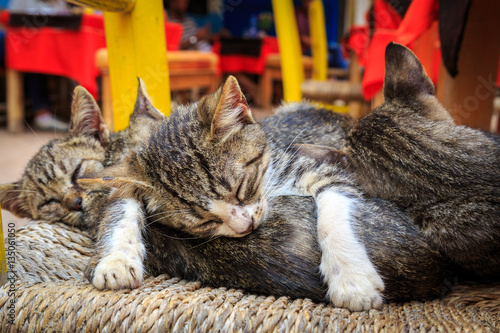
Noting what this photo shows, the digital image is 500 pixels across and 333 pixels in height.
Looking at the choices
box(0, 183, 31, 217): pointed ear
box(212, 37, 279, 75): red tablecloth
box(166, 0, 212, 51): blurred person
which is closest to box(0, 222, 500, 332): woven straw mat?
box(0, 183, 31, 217): pointed ear

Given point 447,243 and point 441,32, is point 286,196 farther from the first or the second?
point 441,32

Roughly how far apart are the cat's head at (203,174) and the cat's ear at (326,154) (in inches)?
7.3

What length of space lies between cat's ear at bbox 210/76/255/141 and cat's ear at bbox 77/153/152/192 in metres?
0.26

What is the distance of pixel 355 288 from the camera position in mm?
991

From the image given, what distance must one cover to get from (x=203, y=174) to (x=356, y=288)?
52cm

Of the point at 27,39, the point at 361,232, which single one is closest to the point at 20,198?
the point at 361,232

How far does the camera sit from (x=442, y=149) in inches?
45.7

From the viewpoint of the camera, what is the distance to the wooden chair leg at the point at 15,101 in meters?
5.05

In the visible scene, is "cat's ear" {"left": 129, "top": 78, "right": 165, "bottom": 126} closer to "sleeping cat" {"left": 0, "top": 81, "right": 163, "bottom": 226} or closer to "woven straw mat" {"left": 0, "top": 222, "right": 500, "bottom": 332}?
"sleeping cat" {"left": 0, "top": 81, "right": 163, "bottom": 226}

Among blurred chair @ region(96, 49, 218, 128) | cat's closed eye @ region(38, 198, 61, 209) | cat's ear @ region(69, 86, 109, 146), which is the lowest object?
cat's closed eye @ region(38, 198, 61, 209)

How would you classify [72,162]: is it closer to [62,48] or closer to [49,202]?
[49,202]

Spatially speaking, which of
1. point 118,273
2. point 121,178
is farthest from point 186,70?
point 118,273

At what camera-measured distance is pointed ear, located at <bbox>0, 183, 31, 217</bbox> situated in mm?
1541

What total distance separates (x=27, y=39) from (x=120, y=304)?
15.7 feet
